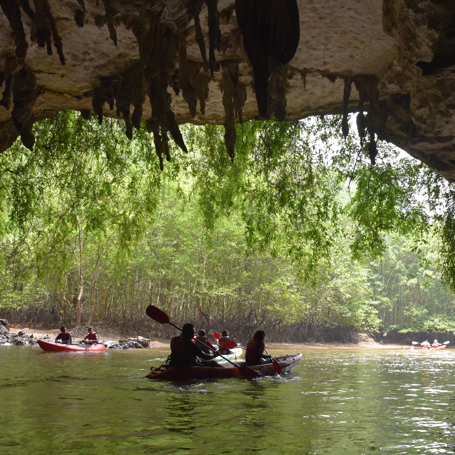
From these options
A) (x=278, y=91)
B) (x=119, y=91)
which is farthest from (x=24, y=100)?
(x=278, y=91)

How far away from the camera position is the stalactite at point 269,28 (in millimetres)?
2145

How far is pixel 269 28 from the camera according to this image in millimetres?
2197

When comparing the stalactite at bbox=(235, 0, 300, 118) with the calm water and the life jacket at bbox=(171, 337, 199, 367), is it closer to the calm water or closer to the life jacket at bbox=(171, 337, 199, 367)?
the calm water

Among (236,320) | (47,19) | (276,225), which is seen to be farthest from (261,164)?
(236,320)

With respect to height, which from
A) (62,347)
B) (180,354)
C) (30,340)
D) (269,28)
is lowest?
(30,340)

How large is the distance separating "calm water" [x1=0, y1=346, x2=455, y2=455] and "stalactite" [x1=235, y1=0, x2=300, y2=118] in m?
3.09

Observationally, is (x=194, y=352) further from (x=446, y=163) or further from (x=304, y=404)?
(x=446, y=163)

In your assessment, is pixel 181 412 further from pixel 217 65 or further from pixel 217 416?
pixel 217 65

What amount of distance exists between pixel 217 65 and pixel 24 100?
249 cm

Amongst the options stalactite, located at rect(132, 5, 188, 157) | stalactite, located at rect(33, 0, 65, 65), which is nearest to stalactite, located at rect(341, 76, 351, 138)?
stalactite, located at rect(132, 5, 188, 157)

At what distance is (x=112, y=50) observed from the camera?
5.59 metres

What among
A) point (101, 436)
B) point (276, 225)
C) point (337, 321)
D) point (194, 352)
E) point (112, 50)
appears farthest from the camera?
point (337, 321)

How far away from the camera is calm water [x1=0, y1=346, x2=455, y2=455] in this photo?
388 cm

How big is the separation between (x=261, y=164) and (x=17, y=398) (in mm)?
5561
